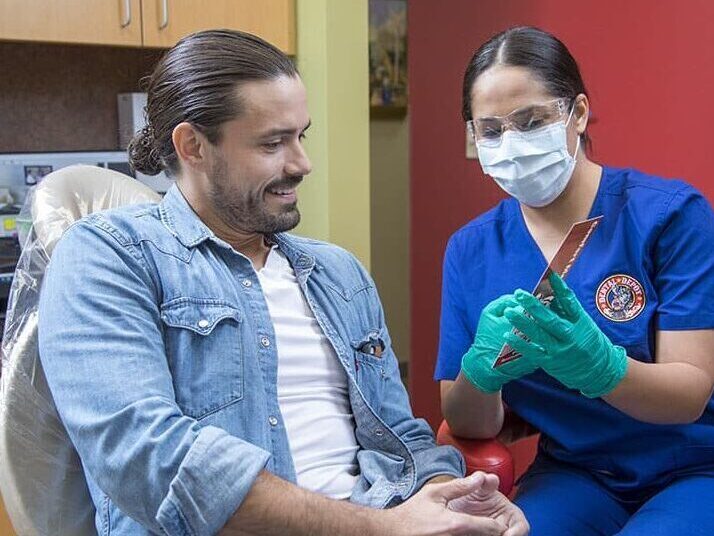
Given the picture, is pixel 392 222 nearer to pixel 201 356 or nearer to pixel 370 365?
pixel 370 365

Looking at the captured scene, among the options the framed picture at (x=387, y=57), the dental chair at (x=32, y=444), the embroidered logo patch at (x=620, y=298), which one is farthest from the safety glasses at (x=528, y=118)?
the framed picture at (x=387, y=57)

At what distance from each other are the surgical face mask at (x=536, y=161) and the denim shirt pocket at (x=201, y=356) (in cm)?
60

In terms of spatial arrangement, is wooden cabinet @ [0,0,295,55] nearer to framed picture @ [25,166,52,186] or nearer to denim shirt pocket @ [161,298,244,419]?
framed picture @ [25,166,52,186]

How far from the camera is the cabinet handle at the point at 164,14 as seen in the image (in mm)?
2246

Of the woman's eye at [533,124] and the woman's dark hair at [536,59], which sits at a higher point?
the woman's dark hair at [536,59]

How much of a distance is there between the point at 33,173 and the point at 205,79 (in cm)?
115

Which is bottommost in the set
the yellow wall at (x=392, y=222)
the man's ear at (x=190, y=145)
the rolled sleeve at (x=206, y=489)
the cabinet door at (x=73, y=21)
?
the yellow wall at (x=392, y=222)

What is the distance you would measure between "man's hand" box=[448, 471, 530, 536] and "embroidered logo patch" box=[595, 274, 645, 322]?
37 cm

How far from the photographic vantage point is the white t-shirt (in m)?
1.38

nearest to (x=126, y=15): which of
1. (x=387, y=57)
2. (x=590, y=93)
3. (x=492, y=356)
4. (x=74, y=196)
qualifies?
(x=74, y=196)

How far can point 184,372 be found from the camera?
1271mm

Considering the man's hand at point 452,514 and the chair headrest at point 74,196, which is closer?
the man's hand at point 452,514

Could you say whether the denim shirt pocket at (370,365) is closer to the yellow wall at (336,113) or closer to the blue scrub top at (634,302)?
the blue scrub top at (634,302)

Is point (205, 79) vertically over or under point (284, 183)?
over
